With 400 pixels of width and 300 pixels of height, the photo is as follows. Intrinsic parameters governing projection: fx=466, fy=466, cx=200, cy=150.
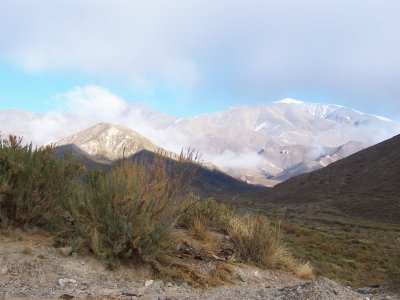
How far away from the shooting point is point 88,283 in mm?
6496

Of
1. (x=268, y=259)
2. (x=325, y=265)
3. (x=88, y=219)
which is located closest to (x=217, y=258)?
(x=268, y=259)

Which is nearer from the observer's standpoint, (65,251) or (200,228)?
(65,251)

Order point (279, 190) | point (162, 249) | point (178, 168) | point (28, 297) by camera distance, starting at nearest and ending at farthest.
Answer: point (28, 297), point (162, 249), point (178, 168), point (279, 190)

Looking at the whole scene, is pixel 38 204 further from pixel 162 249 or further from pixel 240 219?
pixel 240 219

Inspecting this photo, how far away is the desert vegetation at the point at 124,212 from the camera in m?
7.32

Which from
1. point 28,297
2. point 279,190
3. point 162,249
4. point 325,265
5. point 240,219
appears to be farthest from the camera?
point 279,190

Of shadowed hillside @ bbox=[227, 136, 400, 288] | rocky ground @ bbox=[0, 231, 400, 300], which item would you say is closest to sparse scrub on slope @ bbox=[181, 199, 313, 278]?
rocky ground @ bbox=[0, 231, 400, 300]

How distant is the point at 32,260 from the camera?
22.1 ft

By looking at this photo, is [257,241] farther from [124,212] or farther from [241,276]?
[124,212]

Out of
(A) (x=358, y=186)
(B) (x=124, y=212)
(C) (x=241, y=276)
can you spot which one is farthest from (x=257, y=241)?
(A) (x=358, y=186)

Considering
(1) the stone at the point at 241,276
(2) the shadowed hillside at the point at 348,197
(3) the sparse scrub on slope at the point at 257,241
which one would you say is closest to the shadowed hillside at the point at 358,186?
(2) the shadowed hillside at the point at 348,197

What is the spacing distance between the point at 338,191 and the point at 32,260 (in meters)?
82.7

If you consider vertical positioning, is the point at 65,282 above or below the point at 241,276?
below

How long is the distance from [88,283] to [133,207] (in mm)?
1482
